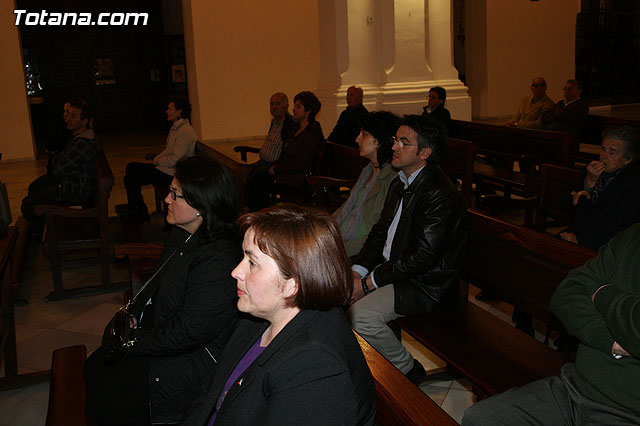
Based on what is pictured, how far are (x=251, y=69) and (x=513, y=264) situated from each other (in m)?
11.2

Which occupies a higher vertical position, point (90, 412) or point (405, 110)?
point (405, 110)

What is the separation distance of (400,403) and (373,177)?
2377 mm

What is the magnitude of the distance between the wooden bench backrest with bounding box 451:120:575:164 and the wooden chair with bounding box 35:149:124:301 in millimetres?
3525

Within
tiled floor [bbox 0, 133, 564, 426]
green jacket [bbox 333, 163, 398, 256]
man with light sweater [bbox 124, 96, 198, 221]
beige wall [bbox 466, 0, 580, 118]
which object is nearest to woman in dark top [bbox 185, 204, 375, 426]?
tiled floor [bbox 0, 133, 564, 426]

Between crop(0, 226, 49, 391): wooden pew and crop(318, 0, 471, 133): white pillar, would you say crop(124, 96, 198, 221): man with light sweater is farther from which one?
Answer: crop(0, 226, 49, 391): wooden pew

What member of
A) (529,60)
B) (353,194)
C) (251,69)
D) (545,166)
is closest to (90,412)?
(353,194)

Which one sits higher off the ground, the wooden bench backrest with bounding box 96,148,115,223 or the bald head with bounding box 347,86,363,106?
the bald head with bounding box 347,86,363,106

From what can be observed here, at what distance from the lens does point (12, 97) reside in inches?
471

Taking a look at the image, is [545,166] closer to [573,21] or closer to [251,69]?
[251,69]

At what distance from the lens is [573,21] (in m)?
15.2

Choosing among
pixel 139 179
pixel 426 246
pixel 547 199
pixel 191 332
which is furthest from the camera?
pixel 139 179

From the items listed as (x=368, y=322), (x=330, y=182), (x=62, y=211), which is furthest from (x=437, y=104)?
(x=368, y=322)

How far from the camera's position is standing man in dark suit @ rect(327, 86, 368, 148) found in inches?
271

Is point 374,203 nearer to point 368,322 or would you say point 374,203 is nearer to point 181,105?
point 368,322
